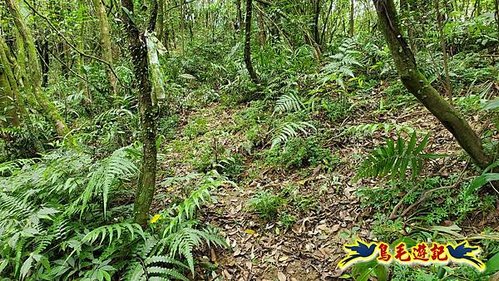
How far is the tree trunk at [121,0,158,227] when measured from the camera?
8.55 ft

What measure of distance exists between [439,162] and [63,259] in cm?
333

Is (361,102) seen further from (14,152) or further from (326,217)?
(14,152)

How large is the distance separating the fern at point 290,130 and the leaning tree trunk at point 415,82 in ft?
6.13

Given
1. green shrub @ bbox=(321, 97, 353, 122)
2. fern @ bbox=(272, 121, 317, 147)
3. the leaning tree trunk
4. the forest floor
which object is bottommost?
the forest floor

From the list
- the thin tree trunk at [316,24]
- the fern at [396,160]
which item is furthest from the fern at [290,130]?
the thin tree trunk at [316,24]

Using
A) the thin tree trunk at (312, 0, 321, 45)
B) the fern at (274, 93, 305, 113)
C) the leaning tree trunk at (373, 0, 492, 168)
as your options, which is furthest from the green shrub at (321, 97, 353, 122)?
the thin tree trunk at (312, 0, 321, 45)

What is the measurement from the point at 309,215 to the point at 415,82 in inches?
61.5

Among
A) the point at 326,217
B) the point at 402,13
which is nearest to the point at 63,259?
the point at 326,217

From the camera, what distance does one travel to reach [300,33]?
6820 mm

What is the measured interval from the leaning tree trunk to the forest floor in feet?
1.11

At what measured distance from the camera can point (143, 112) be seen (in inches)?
107

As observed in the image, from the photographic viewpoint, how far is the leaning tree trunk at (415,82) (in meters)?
2.11

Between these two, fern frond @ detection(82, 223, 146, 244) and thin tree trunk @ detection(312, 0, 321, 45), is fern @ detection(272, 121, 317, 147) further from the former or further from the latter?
thin tree trunk @ detection(312, 0, 321, 45)

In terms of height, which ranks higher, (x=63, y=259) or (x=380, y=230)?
(x=380, y=230)
